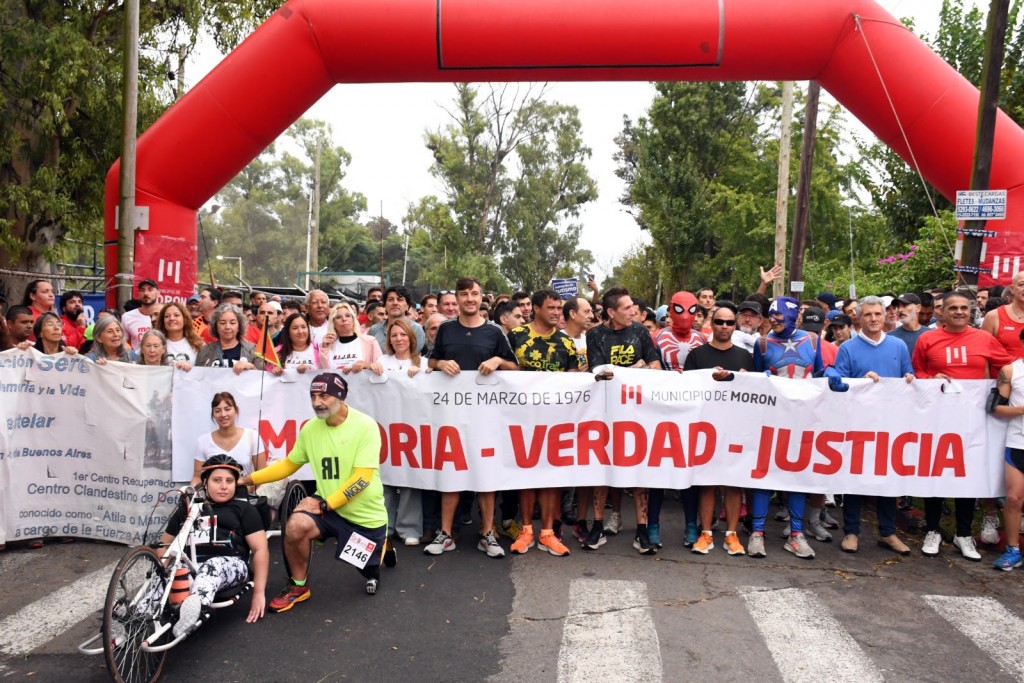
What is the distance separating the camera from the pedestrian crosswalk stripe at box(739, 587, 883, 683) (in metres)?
4.46

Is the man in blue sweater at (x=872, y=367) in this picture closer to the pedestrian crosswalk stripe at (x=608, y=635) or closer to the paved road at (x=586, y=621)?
the paved road at (x=586, y=621)

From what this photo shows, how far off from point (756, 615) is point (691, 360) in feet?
7.26

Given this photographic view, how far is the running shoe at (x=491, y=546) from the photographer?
641 cm

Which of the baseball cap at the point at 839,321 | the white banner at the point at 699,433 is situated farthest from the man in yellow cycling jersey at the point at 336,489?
the baseball cap at the point at 839,321

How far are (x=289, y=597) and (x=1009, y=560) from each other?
5.06 m

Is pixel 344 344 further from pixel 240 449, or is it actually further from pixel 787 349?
pixel 787 349

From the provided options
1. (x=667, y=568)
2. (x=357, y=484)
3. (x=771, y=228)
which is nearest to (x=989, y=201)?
(x=667, y=568)

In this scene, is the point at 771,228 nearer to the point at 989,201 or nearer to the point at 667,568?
the point at 989,201

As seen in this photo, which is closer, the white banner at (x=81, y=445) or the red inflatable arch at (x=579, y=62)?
the white banner at (x=81, y=445)

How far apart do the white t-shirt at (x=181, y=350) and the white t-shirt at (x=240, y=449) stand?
138cm

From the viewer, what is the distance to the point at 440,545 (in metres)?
6.54

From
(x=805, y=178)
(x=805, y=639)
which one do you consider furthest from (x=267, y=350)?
(x=805, y=178)

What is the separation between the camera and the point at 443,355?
6793 millimetres

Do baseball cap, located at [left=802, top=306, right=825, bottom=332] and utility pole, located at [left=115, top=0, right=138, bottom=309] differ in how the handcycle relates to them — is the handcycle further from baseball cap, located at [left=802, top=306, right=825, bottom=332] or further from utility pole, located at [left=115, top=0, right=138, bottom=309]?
utility pole, located at [left=115, top=0, right=138, bottom=309]
